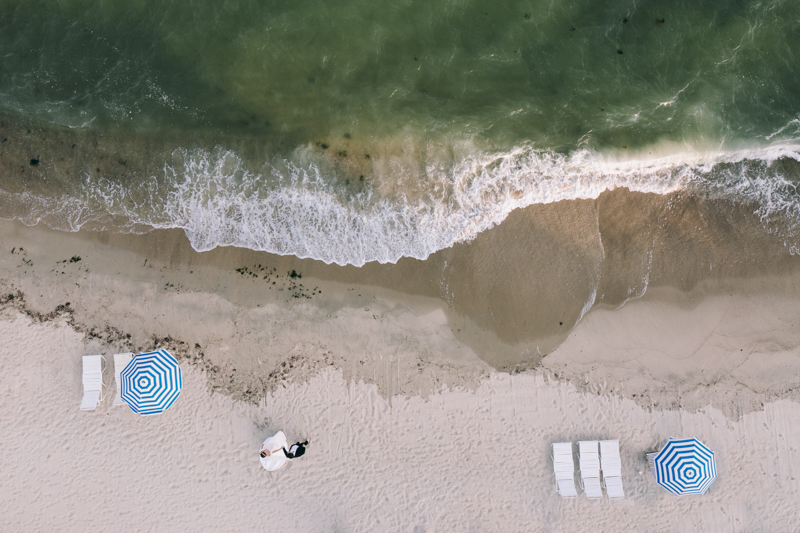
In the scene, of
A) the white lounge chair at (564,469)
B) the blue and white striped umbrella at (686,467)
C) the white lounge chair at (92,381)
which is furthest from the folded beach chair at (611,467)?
the white lounge chair at (92,381)

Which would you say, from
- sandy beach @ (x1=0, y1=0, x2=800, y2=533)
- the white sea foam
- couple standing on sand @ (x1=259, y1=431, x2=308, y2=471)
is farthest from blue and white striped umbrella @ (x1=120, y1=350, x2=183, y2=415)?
the white sea foam

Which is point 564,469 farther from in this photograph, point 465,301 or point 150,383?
point 150,383

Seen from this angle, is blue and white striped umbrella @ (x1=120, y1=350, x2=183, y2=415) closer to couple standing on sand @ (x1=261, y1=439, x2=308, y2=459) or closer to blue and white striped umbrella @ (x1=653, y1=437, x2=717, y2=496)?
couple standing on sand @ (x1=261, y1=439, x2=308, y2=459)

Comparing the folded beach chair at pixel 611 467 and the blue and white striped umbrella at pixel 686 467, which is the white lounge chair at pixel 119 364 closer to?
the folded beach chair at pixel 611 467

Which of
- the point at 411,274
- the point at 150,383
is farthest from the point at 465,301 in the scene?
the point at 150,383

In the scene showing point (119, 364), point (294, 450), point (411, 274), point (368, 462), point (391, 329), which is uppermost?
point (411, 274)

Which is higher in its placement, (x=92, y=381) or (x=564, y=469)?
(x=92, y=381)

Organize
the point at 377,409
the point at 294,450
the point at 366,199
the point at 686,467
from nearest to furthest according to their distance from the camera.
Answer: the point at 686,467
the point at 294,450
the point at 377,409
the point at 366,199
